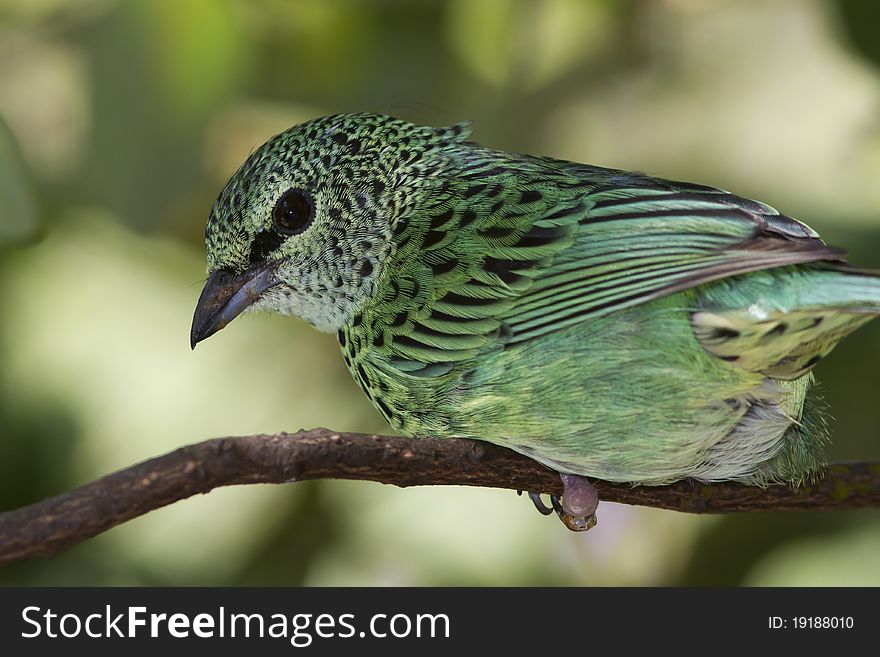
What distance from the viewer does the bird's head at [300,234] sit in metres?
3.16

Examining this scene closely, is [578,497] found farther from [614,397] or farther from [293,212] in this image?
[293,212]

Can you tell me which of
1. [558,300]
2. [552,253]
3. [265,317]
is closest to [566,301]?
[558,300]

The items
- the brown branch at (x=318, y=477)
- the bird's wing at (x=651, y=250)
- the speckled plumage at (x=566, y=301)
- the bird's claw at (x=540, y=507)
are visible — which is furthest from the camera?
the bird's claw at (x=540, y=507)

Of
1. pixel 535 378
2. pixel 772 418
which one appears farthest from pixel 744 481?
pixel 535 378

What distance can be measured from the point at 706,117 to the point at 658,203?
9.73ft

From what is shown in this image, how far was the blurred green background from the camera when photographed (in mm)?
3635

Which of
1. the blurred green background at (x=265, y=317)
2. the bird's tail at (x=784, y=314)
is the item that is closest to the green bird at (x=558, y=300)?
the bird's tail at (x=784, y=314)

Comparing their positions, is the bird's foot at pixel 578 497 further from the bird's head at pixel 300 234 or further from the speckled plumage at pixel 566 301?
the bird's head at pixel 300 234

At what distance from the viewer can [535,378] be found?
2.76 metres

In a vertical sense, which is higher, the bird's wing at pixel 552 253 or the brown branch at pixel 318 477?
the bird's wing at pixel 552 253

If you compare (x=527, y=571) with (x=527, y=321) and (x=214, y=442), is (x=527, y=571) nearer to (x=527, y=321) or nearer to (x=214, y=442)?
(x=527, y=321)

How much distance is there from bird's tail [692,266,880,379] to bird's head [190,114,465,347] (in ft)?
3.22

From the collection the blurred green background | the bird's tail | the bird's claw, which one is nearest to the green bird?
the bird's tail

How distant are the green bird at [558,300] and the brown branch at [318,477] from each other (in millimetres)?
79
